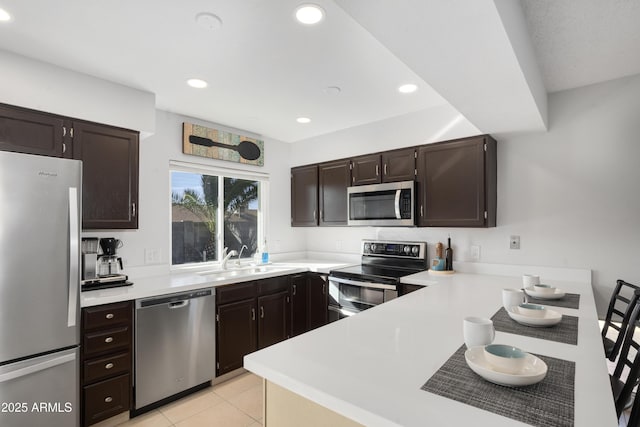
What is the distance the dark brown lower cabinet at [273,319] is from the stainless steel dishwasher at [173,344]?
1.65ft

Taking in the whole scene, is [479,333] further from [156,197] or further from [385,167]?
[156,197]

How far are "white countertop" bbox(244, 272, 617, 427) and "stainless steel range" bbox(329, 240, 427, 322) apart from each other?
41.1 inches

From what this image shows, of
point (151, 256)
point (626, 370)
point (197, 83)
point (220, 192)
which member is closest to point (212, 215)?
point (220, 192)

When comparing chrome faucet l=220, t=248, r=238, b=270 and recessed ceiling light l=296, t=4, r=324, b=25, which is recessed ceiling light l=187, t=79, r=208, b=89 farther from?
chrome faucet l=220, t=248, r=238, b=270

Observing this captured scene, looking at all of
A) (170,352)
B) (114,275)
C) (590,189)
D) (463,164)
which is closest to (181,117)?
(114,275)

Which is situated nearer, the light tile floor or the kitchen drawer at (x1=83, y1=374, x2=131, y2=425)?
the kitchen drawer at (x1=83, y1=374, x2=131, y2=425)

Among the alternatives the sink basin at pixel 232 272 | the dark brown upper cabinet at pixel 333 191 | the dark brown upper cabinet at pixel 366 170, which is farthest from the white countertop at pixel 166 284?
the dark brown upper cabinet at pixel 366 170

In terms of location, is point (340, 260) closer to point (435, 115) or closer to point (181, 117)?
point (435, 115)

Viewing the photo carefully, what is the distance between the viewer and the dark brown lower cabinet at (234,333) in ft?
9.24

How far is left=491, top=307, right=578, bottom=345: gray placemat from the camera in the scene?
1319mm

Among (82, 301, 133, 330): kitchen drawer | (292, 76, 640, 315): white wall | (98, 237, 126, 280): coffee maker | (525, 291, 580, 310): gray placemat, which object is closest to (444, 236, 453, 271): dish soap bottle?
(292, 76, 640, 315): white wall

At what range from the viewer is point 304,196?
163 inches

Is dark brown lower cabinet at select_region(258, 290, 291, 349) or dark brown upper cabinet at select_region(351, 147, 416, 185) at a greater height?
dark brown upper cabinet at select_region(351, 147, 416, 185)

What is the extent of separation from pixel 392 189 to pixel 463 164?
678mm
